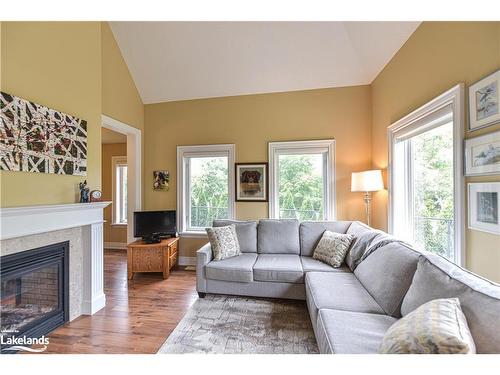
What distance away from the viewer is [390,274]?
164 cm

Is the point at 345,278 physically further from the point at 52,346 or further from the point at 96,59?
the point at 96,59

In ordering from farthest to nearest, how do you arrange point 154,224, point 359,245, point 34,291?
point 154,224 < point 359,245 < point 34,291

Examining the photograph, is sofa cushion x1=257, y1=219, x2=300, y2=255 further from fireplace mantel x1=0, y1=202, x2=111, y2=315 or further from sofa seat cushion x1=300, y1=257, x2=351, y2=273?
fireplace mantel x1=0, y1=202, x2=111, y2=315

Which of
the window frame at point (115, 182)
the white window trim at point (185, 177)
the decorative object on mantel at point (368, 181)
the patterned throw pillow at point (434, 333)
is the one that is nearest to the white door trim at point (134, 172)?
the white window trim at point (185, 177)

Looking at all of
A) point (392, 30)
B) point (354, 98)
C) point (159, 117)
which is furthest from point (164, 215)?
point (392, 30)

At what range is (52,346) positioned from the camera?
181 centimetres

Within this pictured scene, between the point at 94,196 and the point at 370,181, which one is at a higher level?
the point at 370,181

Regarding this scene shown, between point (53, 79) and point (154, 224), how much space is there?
86.5 inches

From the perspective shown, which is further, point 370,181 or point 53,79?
point 370,181

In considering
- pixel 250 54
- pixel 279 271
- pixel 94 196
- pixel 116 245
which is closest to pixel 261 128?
pixel 250 54

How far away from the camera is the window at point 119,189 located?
5.05 m

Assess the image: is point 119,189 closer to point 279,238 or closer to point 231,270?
point 231,270

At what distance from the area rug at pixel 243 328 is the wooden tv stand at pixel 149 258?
979 mm
